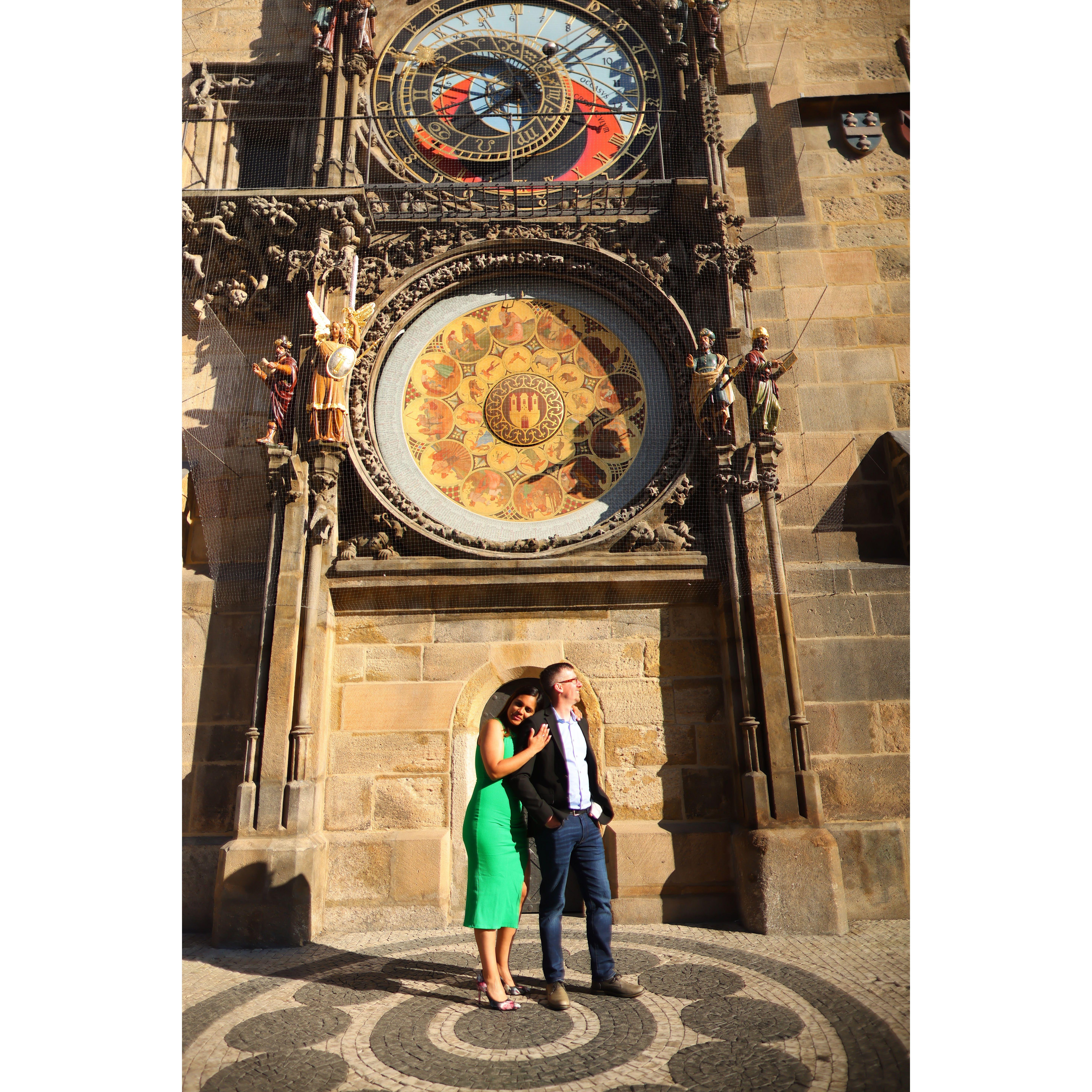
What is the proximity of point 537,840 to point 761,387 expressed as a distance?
422cm

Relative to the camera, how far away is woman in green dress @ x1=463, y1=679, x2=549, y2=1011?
11.5 ft

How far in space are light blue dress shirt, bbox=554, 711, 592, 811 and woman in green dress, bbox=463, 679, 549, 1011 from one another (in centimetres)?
13

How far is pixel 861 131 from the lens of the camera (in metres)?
7.86

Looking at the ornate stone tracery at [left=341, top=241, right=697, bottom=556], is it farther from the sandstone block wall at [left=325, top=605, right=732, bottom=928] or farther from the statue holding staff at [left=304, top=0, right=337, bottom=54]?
the statue holding staff at [left=304, top=0, right=337, bottom=54]

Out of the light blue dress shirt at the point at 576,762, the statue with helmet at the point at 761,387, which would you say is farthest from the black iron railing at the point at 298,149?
the light blue dress shirt at the point at 576,762

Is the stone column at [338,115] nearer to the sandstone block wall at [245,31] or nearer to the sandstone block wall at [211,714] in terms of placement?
the sandstone block wall at [245,31]

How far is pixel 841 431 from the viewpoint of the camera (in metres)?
6.89

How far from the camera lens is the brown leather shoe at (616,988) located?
3.67m

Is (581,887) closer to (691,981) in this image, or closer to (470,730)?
(691,981)

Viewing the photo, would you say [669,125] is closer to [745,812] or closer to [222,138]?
[222,138]

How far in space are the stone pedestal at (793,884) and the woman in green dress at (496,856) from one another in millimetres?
2234

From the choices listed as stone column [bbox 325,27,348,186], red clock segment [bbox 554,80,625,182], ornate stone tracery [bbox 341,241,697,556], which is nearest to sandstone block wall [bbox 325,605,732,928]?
ornate stone tracery [bbox 341,241,697,556]

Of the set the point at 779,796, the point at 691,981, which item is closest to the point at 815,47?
the point at 779,796

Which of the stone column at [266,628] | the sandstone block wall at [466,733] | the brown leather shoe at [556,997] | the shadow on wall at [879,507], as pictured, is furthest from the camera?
the shadow on wall at [879,507]
